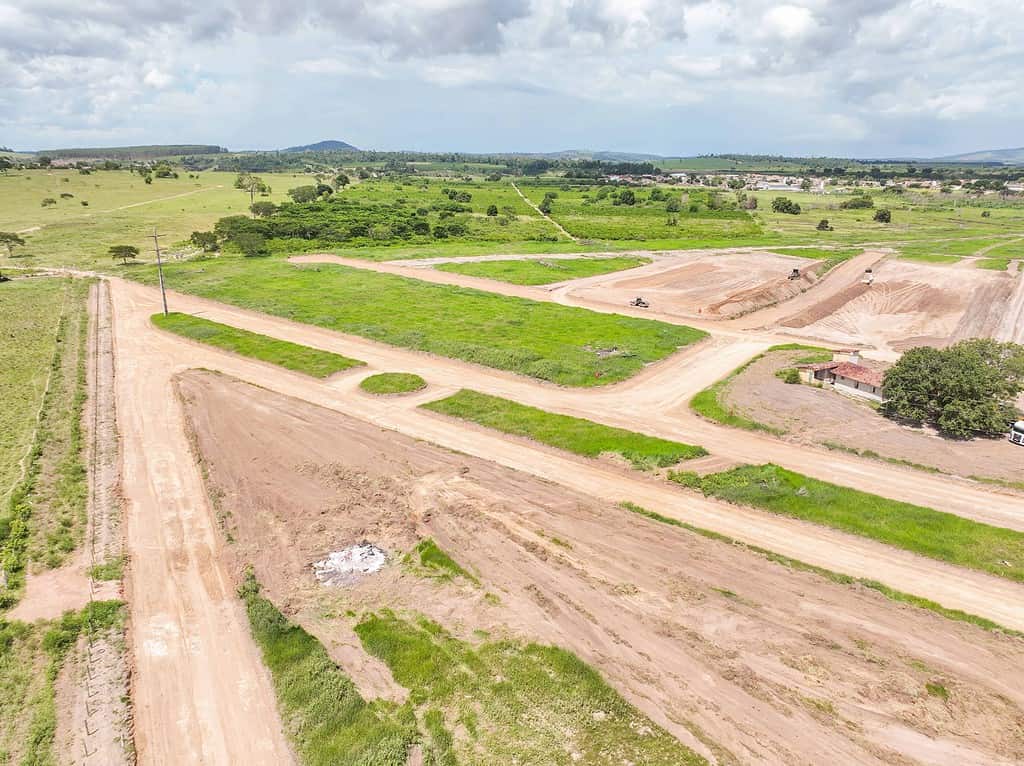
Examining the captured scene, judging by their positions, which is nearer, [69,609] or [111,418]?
[69,609]

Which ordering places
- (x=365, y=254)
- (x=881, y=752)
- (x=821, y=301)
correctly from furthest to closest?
(x=365, y=254) < (x=821, y=301) < (x=881, y=752)

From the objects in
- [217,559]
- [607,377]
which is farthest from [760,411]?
[217,559]

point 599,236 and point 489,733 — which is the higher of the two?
point 599,236

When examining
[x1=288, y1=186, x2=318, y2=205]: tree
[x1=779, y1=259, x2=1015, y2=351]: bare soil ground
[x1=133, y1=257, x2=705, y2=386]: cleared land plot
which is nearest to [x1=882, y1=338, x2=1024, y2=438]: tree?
[x1=133, y1=257, x2=705, y2=386]: cleared land plot

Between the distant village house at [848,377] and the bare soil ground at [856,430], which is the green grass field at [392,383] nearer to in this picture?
the bare soil ground at [856,430]

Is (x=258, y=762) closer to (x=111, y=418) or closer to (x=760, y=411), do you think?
(x=111, y=418)

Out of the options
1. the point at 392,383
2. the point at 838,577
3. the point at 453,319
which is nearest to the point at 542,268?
the point at 453,319

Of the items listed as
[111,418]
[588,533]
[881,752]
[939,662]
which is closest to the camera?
[881,752]

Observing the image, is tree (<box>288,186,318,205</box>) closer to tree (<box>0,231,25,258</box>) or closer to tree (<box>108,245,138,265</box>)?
tree (<box>0,231,25,258</box>)
